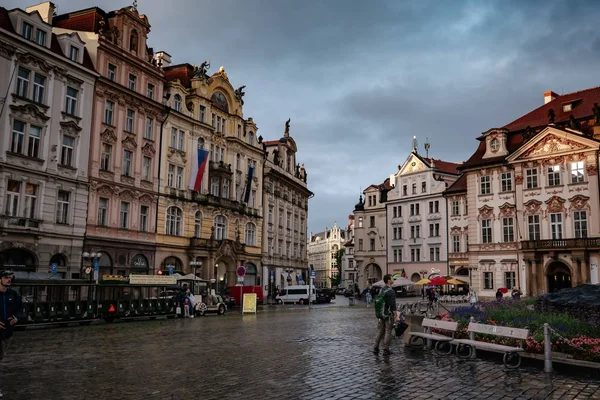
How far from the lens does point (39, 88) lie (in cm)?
3481

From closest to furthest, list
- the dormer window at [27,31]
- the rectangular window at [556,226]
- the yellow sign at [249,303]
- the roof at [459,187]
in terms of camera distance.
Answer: the dormer window at [27,31] → the yellow sign at [249,303] → the rectangular window at [556,226] → the roof at [459,187]

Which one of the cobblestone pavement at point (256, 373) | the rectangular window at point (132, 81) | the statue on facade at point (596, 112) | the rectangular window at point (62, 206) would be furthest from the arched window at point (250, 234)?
the cobblestone pavement at point (256, 373)

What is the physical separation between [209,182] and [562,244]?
31.7 metres

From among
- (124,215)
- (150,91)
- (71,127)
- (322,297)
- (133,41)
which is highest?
(133,41)

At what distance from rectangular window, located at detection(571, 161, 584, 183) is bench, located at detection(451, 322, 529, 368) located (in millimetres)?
35938

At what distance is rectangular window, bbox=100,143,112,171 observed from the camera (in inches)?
1570

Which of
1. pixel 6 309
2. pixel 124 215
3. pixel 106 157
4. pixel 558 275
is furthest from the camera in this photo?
pixel 558 275

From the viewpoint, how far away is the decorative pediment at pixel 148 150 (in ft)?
144

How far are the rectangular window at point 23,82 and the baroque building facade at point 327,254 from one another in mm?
138127

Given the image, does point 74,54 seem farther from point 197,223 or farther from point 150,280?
point 197,223

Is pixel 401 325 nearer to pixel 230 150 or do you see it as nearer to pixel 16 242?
pixel 16 242

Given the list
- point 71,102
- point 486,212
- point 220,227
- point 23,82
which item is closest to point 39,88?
point 23,82

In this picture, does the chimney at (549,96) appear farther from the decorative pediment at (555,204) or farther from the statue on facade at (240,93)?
the statue on facade at (240,93)

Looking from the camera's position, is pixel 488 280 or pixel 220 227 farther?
pixel 220 227
